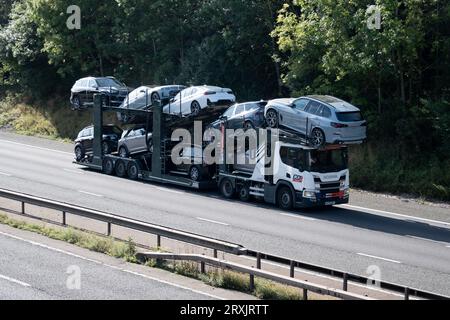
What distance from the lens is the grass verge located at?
15.4 metres

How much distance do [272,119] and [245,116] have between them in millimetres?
962

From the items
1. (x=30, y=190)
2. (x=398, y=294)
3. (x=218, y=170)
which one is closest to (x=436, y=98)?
(x=218, y=170)

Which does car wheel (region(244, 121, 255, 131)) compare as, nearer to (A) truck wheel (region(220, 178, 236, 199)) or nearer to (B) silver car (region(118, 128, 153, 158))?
(A) truck wheel (region(220, 178, 236, 199))

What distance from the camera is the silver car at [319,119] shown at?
1017 inches

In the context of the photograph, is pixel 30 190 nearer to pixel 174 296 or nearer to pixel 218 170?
pixel 218 170

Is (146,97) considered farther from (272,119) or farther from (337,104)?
(337,104)

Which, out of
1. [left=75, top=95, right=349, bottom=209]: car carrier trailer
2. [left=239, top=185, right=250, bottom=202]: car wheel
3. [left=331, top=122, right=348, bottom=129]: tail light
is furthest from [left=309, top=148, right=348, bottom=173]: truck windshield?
[left=239, top=185, right=250, bottom=202]: car wheel

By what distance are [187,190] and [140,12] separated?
1750 cm

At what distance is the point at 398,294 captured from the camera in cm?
1445

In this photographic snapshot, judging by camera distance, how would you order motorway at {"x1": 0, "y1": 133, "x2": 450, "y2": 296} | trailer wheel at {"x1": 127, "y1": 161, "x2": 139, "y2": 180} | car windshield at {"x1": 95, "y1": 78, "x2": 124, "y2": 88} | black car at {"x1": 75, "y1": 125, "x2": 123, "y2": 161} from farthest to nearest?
car windshield at {"x1": 95, "y1": 78, "x2": 124, "y2": 88} → black car at {"x1": 75, "y1": 125, "x2": 123, "y2": 161} → trailer wheel at {"x1": 127, "y1": 161, "x2": 139, "y2": 180} → motorway at {"x1": 0, "y1": 133, "x2": 450, "y2": 296}

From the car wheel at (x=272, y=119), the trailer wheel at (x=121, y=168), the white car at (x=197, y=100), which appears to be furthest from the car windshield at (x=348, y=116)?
the trailer wheel at (x=121, y=168)

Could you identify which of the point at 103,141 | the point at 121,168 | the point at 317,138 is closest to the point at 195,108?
the point at 121,168

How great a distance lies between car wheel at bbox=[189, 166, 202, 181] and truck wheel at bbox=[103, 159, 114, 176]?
4.78 meters
